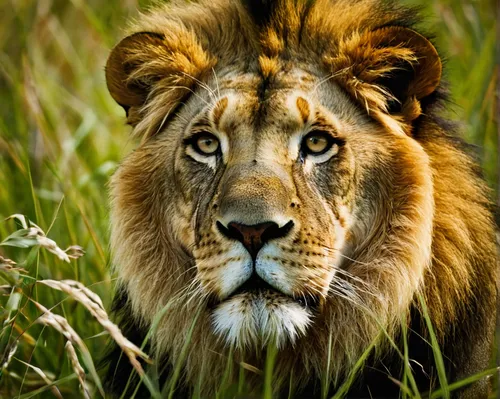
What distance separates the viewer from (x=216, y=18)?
139 inches

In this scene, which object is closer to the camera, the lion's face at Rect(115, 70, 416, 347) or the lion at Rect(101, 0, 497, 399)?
the lion's face at Rect(115, 70, 416, 347)

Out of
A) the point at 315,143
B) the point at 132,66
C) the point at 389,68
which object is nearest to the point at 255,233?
the point at 315,143

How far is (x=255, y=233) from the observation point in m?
2.75

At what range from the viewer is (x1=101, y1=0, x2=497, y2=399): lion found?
9.70ft

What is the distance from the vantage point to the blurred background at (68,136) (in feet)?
12.4

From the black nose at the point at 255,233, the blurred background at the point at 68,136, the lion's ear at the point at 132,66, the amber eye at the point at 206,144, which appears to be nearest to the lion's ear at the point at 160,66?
the lion's ear at the point at 132,66

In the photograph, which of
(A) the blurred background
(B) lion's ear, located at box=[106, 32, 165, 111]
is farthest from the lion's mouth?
(B) lion's ear, located at box=[106, 32, 165, 111]

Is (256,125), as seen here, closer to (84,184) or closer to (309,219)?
(309,219)

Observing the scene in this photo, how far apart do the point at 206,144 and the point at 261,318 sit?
74 cm

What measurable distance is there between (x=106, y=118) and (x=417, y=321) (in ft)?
12.1

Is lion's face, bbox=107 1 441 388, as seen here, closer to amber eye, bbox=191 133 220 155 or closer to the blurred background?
amber eye, bbox=191 133 220 155

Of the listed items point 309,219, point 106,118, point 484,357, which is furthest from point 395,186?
point 106,118

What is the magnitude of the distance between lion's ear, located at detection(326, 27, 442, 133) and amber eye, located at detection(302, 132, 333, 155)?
0.22 metres

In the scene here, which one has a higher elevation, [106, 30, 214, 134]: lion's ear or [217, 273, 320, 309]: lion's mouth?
[106, 30, 214, 134]: lion's ear
